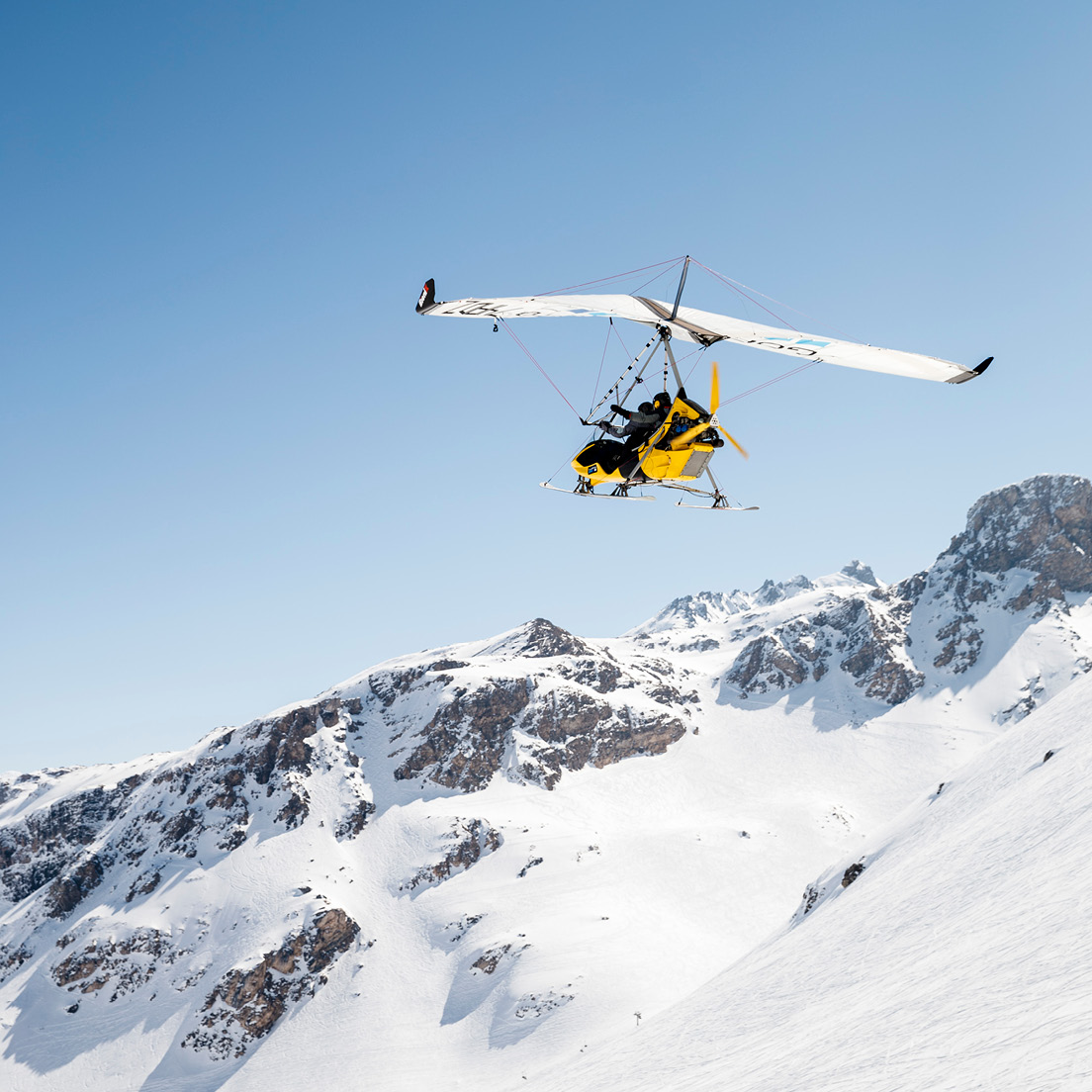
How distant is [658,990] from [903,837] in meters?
47.3

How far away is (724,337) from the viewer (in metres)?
22.5

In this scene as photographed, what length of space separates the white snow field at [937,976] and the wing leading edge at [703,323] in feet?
43.6

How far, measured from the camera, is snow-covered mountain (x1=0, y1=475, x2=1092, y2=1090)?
84062 millimetres

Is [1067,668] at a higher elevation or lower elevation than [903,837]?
lower

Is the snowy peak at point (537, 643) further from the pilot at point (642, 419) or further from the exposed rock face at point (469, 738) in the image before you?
the pilot at point (642, 419)

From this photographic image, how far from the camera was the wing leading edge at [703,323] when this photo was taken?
68.9ft

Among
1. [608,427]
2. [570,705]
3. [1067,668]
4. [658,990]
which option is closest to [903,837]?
[608,427]

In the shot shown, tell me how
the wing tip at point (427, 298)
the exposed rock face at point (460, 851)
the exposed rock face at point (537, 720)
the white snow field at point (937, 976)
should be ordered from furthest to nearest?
the exposed rock face at point (537, 720), the exposed rock face at point (460, 851), the wing tip at point (427, 298), the white snow field at point (937, 976)

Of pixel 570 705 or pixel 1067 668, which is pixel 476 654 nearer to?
pixel 570 705

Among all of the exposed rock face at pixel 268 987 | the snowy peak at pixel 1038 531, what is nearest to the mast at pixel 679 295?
the exposed rock face at pixel 268 987

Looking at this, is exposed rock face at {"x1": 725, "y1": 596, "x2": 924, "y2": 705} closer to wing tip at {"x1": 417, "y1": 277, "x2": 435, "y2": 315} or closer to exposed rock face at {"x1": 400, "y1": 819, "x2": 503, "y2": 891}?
exposed rock face at {"x1": 400, "y1": 819, "x2": 503, "y2": 891}

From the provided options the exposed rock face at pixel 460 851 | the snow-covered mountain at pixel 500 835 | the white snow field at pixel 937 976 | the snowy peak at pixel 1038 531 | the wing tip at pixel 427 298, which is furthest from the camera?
the snowy peak at pixel 1038 531

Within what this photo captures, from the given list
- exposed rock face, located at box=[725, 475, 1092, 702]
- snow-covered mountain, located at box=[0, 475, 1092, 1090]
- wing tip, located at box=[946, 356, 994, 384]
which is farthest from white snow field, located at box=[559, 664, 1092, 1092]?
exposed rock face, located at box=[725, 475, 1092, 702]

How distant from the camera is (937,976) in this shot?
13.7m
